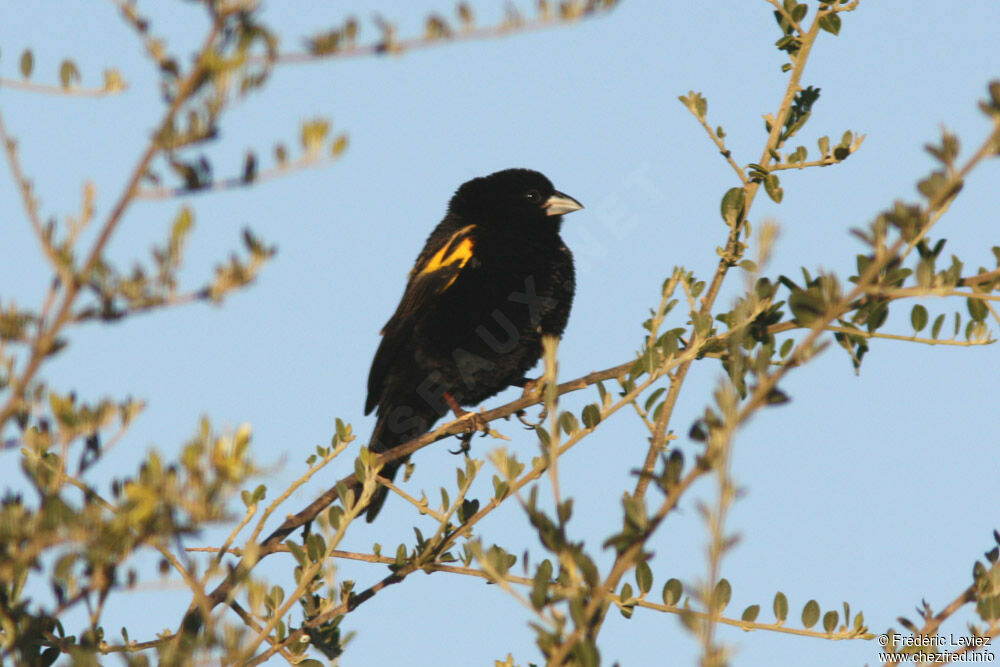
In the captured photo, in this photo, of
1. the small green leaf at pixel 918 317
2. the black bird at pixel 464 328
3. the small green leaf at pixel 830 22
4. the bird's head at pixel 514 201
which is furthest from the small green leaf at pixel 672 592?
the bird's head at pixel 514 201

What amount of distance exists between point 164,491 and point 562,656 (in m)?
0.59

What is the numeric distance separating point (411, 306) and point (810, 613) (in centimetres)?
277

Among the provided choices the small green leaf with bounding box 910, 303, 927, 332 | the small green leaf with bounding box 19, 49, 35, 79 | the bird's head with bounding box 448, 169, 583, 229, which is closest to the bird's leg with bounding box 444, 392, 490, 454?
the bird's head with bounding box 448, 169, 583, 229

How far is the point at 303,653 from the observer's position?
2.45 meters

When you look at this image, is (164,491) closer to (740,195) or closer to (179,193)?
(179,193)

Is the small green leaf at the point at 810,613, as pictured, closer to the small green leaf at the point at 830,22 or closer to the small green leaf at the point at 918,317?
the small green leaf at the point at 918,317

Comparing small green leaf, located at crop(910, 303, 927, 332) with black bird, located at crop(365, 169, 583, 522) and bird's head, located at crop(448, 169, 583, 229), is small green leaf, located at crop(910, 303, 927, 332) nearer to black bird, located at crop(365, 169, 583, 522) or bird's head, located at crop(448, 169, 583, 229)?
black bird, located at crop(365, 169, 583, 522)

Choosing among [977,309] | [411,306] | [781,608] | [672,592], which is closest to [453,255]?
[411,306]

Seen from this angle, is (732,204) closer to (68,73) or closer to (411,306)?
(68,73)

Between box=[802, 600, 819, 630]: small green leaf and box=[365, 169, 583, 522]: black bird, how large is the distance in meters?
2.40

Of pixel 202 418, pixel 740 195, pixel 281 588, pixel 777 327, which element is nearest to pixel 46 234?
pixel 202 418

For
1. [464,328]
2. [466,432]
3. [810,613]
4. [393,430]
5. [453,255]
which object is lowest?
[810,613]

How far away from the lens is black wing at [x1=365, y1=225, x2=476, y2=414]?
477cm

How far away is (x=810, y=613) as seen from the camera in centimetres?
239
